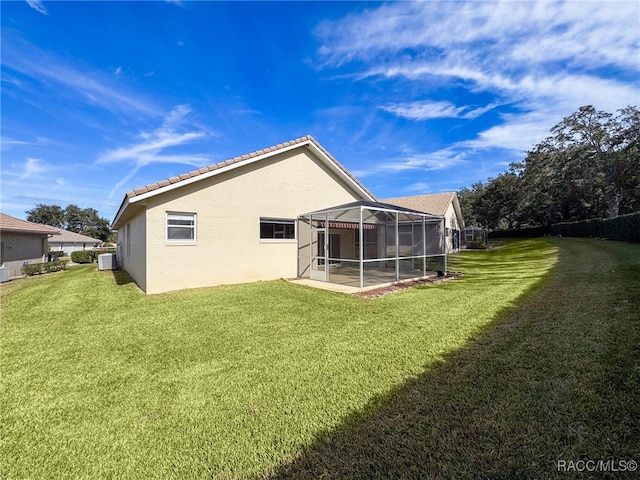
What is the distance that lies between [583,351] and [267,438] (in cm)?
523

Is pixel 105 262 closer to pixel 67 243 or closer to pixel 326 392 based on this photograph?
pixel 326 392

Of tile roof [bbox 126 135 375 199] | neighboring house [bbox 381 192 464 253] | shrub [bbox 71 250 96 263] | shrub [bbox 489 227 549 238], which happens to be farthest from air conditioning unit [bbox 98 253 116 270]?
shrub [bbox 489 227 549 238]

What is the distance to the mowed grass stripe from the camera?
120 inches

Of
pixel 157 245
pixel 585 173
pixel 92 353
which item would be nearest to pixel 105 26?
pixel 157 245

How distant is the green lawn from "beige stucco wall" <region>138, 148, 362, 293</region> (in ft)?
12.0

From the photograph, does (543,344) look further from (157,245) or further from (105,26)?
(105,26)

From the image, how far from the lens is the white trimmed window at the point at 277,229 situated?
46.3 ft

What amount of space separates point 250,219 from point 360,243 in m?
5.67

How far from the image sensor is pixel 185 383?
14.9 feet

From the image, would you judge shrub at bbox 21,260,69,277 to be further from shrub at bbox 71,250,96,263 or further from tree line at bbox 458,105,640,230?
tree line at bbox 458,105,640,230

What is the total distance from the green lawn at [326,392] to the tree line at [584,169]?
1376 inches

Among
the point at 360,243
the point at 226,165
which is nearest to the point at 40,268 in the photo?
the point at 226,165

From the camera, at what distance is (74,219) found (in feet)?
268

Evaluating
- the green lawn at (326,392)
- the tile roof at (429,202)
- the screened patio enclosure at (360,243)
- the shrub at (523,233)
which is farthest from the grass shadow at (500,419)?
the shrub at (523,233)
